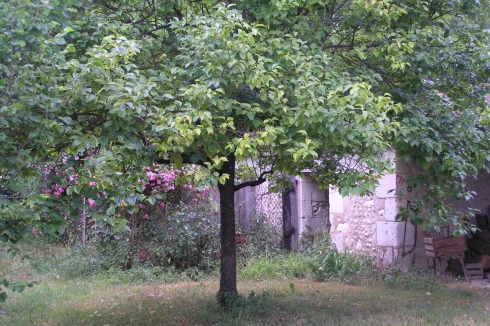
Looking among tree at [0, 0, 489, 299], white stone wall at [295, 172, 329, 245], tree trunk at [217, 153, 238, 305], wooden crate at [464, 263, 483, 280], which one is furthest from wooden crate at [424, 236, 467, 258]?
tree trunk at [217, 153, 238, 305]

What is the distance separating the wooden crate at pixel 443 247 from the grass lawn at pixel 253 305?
1.76ft

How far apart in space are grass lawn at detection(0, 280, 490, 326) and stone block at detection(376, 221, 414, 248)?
0.95 meters

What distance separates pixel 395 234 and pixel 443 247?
0.80 meters

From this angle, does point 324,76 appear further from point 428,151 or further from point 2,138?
point 2,138

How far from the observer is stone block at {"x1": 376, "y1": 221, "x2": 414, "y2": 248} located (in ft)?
32.7

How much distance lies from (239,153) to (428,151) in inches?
83.0

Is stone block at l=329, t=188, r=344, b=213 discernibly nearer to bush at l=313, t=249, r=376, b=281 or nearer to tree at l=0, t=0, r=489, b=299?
bush at l=313, t=249, r=376, b=281

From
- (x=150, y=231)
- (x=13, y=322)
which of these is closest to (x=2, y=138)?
(x=13, y=322)

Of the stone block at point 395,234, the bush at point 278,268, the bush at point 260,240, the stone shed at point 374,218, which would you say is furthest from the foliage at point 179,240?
the stone block at point 395,234

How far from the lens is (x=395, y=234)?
9.98 meters

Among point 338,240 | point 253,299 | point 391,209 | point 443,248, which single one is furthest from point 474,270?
point 253,299

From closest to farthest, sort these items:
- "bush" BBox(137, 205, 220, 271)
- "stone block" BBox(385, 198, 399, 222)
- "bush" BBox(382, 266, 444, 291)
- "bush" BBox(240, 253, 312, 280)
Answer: "bush" BBox(382, 266, 444, 291) → "stone block" BBox(385, 198, 399, 222) → "bush" BBox(240, 253, 312, 280) → "bush" BBox(137, 205, 220, 271)

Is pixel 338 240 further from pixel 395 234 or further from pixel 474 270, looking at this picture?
pixel 474 270

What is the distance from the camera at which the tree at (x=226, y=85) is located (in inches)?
187
